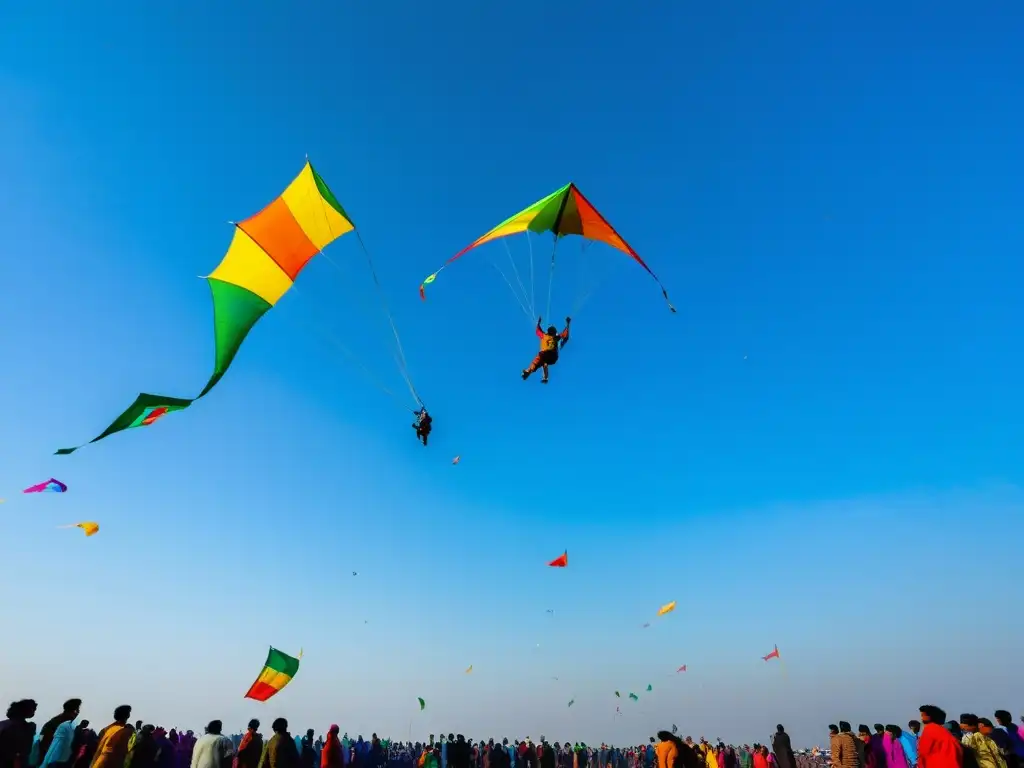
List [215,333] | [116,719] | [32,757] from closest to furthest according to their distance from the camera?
[116,719] < [32,757] < [215,333]

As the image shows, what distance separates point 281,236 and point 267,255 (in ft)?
1.49

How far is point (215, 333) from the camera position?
1066 centimetres

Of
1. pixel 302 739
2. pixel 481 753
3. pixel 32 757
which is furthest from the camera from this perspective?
pixel 481 753

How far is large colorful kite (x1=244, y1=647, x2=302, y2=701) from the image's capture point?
41.7ft

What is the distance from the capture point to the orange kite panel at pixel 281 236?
11000mm

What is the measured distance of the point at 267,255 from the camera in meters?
11.2

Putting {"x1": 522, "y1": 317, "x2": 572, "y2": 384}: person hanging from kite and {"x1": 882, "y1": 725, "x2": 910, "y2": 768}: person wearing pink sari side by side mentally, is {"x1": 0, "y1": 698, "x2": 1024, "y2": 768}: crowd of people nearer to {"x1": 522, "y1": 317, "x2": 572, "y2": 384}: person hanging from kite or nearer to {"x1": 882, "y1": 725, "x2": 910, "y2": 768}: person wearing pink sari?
{"x1": 882, "y1": 725, "x2": 910, "y2": 768}: person wearing pink sari

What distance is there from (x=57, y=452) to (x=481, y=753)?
2066 centimetres

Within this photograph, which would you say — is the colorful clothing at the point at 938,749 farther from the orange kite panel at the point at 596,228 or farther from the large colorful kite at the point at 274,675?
the large colorful kite at the point at 274,675

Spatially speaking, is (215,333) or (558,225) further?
(558,225)

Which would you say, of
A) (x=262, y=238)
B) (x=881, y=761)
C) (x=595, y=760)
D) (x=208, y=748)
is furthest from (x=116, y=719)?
(x=595, y=760)

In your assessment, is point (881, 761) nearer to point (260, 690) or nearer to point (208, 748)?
point (208, 748)

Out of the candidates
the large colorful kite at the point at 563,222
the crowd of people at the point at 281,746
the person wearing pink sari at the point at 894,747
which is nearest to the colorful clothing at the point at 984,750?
the crowd of people at the point at 281,746

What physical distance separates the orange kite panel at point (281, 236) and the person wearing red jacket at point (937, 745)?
1211 centimetres
